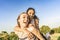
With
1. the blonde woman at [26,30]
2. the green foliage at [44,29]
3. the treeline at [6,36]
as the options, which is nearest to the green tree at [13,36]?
the treeline at [6,36]

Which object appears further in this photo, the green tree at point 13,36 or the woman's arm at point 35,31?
the green tree at point 13,36

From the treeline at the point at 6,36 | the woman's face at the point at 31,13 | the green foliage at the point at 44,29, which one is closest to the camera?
the woman's face at the point at 31,13

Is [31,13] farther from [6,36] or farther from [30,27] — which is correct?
[6,36]

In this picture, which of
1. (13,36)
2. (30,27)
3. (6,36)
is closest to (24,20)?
(30,27)

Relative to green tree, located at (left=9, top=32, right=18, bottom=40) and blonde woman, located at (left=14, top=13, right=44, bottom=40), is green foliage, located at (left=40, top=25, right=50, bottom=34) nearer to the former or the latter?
green tree, located at (left=9, top=32, right=18, bottom=40)

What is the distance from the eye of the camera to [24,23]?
2.47 m

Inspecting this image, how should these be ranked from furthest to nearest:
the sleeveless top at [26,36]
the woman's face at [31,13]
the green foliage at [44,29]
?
the green foliage at [44,29], the woman's face at [31,13], the sleeveless top at [26,36]

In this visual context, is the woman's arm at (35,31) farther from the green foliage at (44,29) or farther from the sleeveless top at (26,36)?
the green foliage at (44,29)

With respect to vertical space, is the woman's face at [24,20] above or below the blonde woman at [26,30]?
above

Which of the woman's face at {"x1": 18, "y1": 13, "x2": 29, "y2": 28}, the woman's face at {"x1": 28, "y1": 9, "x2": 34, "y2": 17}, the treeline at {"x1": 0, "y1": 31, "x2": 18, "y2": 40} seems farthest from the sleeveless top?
the treeline at {"x1": 0, "y1": 31, "x2": 18, "y2": 40}

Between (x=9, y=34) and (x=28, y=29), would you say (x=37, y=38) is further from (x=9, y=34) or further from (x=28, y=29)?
(x=9, y=34)

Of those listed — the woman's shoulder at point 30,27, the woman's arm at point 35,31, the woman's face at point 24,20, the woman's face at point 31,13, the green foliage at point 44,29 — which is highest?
the woman's face at point 31,13

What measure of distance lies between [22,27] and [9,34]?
1.14m

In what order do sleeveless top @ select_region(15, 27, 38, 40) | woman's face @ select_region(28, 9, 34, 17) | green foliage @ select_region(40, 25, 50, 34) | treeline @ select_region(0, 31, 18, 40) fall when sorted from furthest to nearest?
1. treeline @ select_region(0, 31, 18, 40)
2. green foliage @ select_region(40, 25, 50, 34)
3. woman's face @ select_region(28, 9, 34, 17)
4. sleeveless top @ select_region(15, 27, 38, 40)
